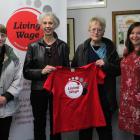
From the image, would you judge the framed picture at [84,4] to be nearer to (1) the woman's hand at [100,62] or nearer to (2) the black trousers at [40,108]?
(1) the woman's hand at [100,62]

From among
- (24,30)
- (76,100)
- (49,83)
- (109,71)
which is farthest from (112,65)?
(24,30)

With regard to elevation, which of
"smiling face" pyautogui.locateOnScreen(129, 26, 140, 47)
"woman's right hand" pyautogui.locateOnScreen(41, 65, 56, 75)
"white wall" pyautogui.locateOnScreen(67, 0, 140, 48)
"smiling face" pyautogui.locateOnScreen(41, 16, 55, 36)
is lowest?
"woman's right hand" pyautogui.locateOnScreen(41, 65, 56, 75)

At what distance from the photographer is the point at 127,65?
2051 mm

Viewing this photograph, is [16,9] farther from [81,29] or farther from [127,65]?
[127,65]

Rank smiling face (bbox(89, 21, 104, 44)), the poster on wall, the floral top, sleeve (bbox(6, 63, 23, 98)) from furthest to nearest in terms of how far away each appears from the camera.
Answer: the poster on wall
smiling face (bbox(89, 21, 104, 44))
sleeve (bbox(6, 63, 23, 98))
the floral top

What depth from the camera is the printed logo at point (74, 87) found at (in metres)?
2.25

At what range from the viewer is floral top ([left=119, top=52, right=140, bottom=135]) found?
198 cm

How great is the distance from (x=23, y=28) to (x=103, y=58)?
33.0 inches

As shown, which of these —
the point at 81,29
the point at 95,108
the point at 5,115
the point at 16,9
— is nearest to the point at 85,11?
the point at 81,29

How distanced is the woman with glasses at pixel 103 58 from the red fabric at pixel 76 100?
54 mm

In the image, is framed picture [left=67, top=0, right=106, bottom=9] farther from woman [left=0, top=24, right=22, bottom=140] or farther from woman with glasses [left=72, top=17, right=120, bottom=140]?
woman [left=0, top=24, right=22, bottom=140]

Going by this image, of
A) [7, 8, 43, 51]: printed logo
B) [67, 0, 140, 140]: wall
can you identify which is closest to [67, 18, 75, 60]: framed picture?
[67, 0, 140, 140]: wall

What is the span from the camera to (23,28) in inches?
102

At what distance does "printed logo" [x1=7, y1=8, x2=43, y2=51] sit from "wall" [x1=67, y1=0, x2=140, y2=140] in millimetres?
420
